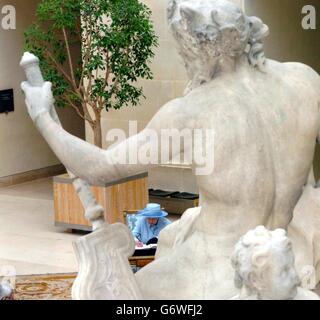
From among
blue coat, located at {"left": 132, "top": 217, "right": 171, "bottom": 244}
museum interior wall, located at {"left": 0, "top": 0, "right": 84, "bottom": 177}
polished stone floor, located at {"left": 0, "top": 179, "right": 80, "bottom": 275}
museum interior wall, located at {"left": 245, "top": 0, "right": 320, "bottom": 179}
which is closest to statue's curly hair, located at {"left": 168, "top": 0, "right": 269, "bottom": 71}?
blue coat, located at {"left": 132, "top": 217, "right": 171, "bottom": 244}

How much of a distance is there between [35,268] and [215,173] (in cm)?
761

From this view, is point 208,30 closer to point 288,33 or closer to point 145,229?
point 145,229

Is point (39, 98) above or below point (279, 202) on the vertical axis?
above

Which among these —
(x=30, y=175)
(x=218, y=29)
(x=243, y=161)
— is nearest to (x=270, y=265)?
(x=243, y=161)

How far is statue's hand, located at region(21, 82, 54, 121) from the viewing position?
4886 mm

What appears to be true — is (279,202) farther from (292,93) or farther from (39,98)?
(39,98)

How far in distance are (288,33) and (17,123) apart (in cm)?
469

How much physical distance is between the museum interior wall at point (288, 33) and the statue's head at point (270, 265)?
1004 cm

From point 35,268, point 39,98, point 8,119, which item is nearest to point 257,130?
point 39,98

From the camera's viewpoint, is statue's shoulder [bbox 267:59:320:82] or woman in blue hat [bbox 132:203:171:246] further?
woman in blue hat [bbox 132:203:171:246]

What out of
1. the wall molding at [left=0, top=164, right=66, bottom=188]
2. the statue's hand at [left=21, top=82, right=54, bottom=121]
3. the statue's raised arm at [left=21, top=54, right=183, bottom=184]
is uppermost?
the statue's hand at [left=21, top=82, right=54, bottom=121]

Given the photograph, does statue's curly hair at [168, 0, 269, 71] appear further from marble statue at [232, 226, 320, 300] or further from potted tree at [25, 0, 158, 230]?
potted tree at [25, 0, 158, 230]

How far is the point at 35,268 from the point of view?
12258 mm

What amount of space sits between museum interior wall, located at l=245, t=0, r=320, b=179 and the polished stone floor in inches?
129
